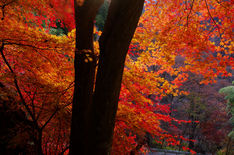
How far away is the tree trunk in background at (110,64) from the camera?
70.9 inches

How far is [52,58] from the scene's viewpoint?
319 centimetres

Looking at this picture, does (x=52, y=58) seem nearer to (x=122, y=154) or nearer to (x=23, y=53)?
(x=23, y=53)

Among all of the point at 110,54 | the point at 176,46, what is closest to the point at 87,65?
the point at 110,54

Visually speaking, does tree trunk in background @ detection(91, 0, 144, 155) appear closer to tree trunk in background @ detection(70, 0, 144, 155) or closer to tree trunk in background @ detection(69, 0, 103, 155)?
tree trunk in background @ detection(70, 0, 144, 155)

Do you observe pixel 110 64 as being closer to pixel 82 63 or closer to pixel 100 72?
pixel 100 72

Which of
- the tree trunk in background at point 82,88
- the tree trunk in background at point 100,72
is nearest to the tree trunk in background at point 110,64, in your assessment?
the tree trunk in background at point 100,72

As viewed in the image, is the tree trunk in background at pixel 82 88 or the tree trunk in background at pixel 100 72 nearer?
the tree trunk in background at pixel 100 72

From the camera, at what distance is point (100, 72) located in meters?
1.89

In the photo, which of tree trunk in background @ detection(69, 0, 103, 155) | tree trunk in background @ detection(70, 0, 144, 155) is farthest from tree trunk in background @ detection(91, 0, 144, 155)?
tree trunk in background @ detection(69, 0, 103, 155)

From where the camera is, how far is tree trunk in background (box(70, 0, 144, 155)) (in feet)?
5.90

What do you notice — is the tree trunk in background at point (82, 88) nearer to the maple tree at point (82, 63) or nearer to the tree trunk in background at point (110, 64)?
the maple tree at point (82, 63)

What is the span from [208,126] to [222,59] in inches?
368

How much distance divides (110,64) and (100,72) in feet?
0.57

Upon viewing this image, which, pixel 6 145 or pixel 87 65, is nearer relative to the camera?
pixel 87 65
